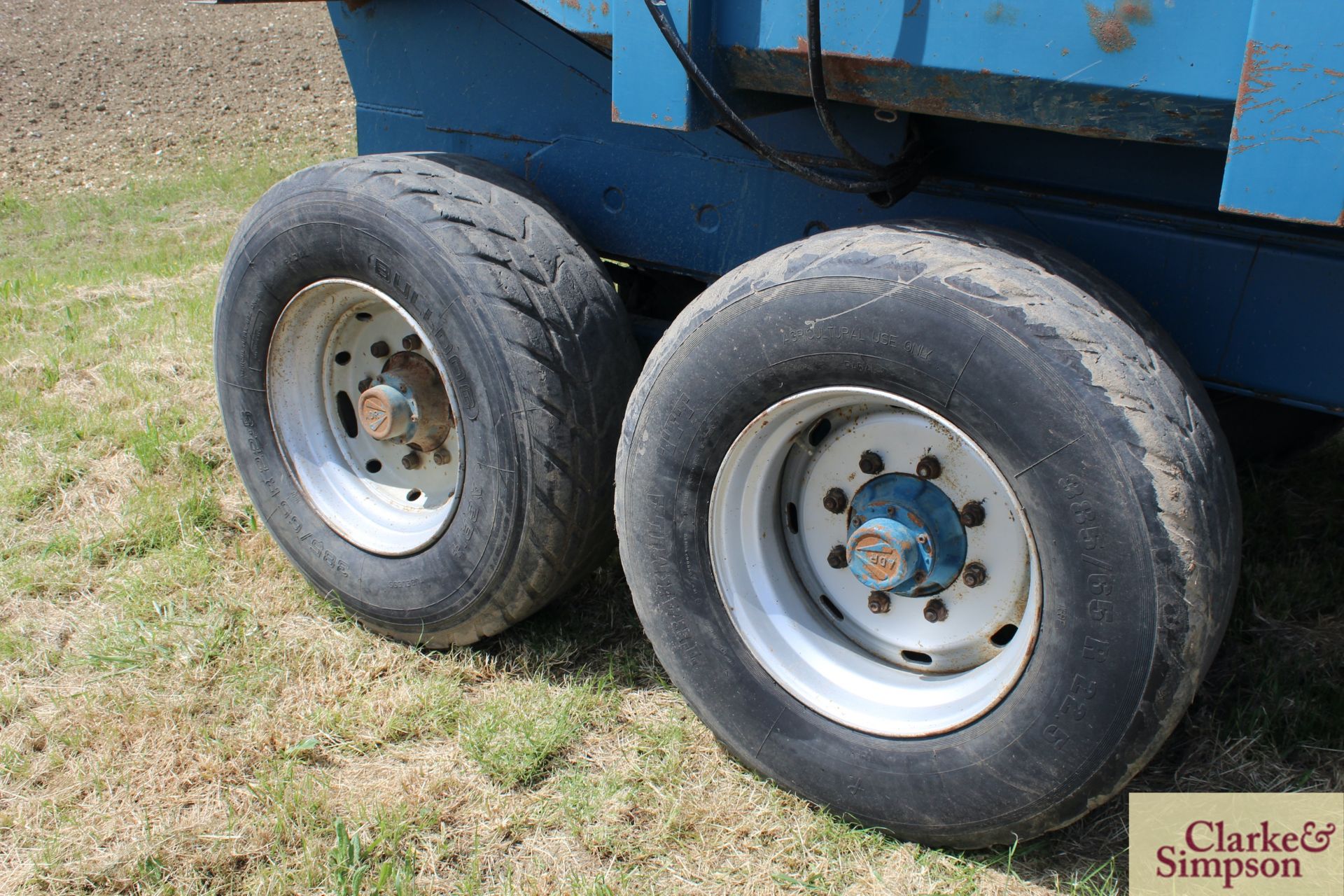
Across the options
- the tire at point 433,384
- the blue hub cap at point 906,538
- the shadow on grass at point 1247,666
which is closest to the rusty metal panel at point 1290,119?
the blue hub cap at point 906,538

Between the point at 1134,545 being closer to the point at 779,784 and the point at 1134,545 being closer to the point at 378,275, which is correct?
the point at 779,784

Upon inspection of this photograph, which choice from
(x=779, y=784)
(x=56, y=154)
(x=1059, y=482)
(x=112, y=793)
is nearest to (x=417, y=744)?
(x=112, y=793)

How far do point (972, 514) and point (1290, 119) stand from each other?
2.99 feet

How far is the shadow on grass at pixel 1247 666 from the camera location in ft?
7.66

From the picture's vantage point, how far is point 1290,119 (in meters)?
1.70

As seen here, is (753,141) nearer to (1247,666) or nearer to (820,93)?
(820,93)

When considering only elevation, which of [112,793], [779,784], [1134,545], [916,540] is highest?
[1134,545]

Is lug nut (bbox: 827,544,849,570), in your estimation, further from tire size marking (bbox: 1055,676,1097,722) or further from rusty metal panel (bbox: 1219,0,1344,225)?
rusty metal panel (bbox: 1219,0,1344,225)

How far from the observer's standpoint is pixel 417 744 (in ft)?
8.98

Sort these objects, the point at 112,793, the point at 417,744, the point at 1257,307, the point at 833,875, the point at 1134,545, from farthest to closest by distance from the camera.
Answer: the point at 417,744
the point at 112,793
the point at 833,875
the point at 1257,307
the point at 1134,545

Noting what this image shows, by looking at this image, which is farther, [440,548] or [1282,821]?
[440,548]

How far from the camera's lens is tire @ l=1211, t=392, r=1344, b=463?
325cm

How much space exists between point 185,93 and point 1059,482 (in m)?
10.6

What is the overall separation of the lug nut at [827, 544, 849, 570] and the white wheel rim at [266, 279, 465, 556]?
1032mm
